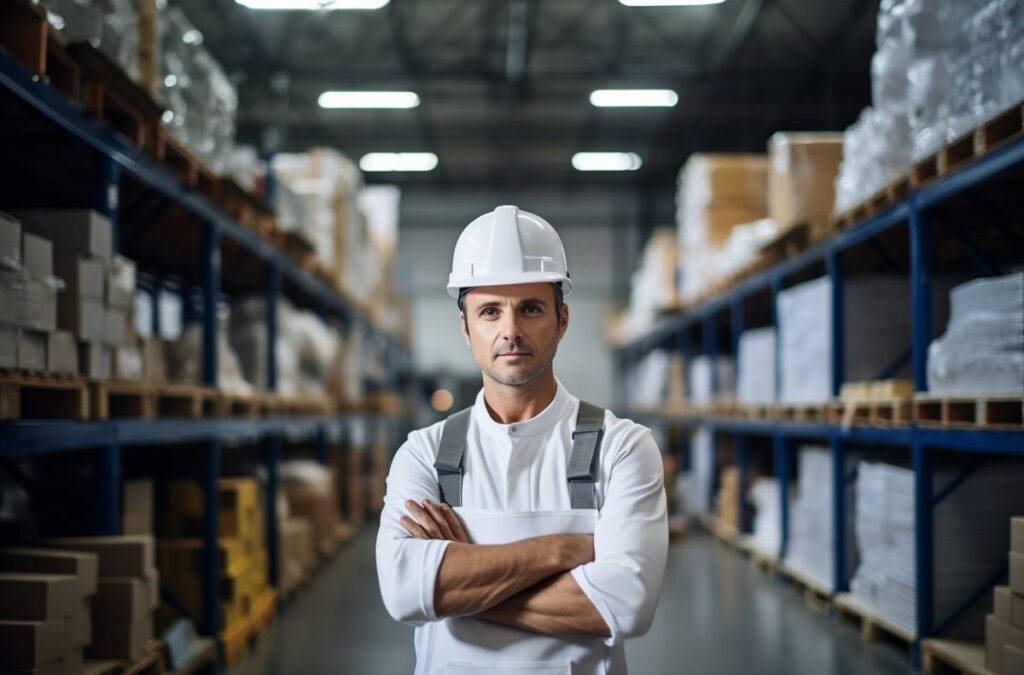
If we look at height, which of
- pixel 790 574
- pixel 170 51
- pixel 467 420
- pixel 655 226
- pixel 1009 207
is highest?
pixel 655 226

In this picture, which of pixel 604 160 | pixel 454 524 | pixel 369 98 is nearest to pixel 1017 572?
pixel 454 524

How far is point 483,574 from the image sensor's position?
2.28 meters

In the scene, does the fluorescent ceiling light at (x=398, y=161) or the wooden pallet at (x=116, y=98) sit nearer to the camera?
the wooden pallet at (x=116, y=98)

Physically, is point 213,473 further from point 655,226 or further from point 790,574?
point 655,226

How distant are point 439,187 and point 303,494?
15.5 meters

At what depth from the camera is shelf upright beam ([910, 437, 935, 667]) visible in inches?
201

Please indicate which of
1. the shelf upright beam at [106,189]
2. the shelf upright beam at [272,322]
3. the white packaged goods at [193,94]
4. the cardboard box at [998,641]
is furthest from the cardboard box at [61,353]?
the cardboard box at [998,641]

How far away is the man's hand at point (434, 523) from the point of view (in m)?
2.41

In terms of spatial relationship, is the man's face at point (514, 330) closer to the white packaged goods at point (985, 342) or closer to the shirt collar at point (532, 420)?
the shirt collar at point (532, 420)

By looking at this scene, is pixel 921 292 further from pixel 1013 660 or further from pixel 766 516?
pixel 766 516

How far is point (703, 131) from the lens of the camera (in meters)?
18.2

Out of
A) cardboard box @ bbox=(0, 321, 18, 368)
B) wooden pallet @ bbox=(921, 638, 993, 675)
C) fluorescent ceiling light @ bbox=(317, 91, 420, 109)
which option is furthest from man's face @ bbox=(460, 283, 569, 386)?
fluorescent ceiling light @ bbox=(317, 91, 420, 109)

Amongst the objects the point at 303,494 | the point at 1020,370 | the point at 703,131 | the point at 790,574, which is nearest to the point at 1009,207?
the point at 1020,370

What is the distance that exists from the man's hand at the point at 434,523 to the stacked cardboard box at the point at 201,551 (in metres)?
3.45
